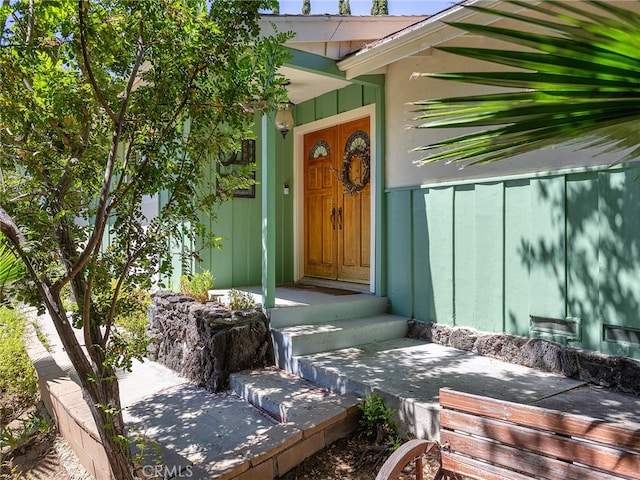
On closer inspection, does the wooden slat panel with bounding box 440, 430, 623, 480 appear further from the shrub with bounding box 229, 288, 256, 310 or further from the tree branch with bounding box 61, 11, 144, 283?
the shrub with bounding box 229, 288, 256, 310

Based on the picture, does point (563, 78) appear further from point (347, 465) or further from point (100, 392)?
point (347, 465)

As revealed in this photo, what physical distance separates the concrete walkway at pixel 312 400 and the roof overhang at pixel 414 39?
2441 mm

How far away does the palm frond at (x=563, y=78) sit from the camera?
24.3 inches

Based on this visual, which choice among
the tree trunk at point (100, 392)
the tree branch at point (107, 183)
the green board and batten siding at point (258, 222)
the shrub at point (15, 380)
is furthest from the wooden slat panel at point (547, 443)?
the green board and batten siding at point (258, 222)

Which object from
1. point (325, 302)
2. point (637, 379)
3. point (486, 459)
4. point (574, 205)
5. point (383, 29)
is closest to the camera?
point (486, 459)

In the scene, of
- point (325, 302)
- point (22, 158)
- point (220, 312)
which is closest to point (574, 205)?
point (325, 302)

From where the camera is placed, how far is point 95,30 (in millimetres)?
1767

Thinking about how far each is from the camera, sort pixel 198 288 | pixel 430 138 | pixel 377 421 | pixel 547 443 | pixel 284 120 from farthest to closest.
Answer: pixel 284 120, pixel 198 288, pixel 430 138, pixel 377 421, pixel 547 443

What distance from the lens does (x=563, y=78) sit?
65cm

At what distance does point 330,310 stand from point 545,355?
6.46 ft

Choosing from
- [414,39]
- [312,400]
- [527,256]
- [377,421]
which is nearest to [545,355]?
[527,256]

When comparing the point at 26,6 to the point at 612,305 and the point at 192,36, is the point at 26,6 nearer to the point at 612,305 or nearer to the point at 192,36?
the point at 192,36

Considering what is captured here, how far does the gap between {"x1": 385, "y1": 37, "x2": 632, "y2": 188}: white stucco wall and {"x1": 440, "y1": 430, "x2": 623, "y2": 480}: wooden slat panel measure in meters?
2.31

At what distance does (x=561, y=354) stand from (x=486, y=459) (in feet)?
7.21
